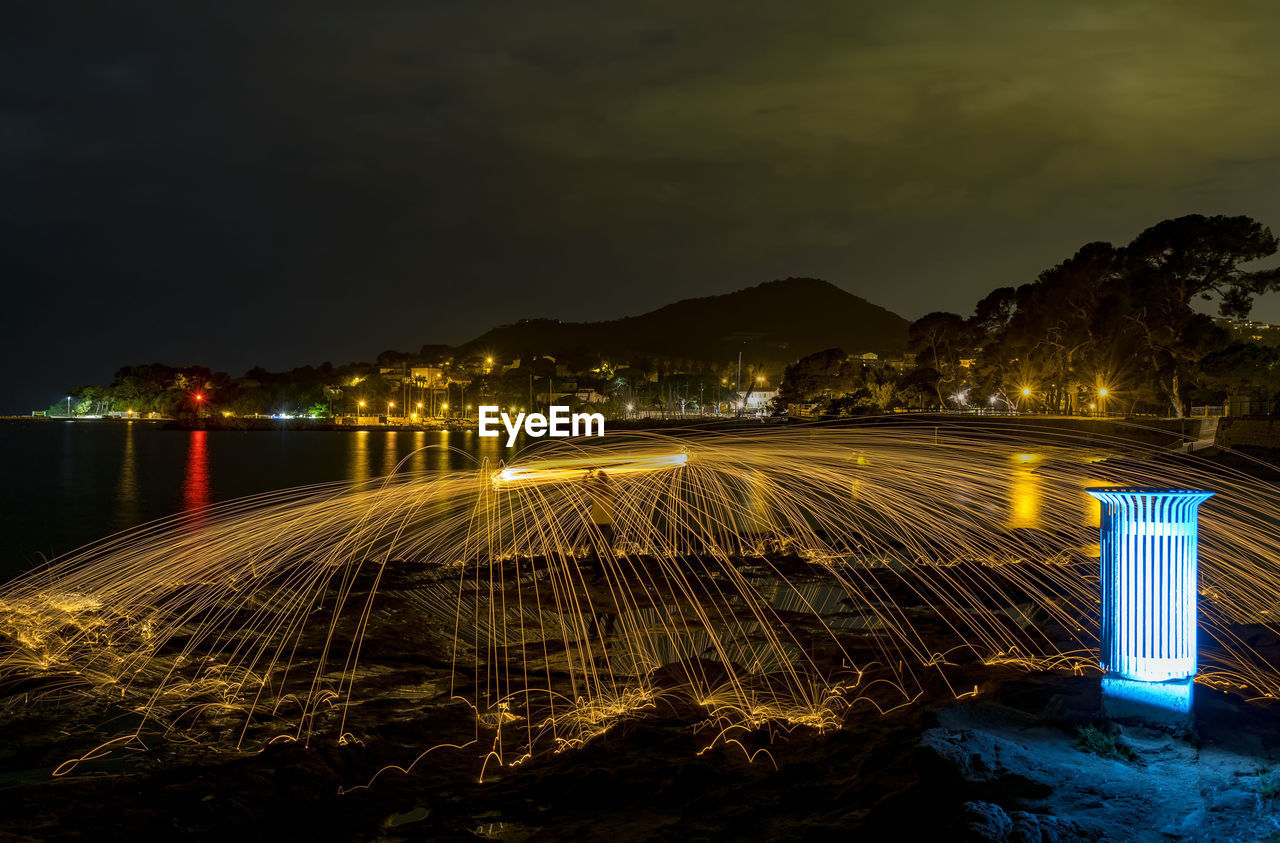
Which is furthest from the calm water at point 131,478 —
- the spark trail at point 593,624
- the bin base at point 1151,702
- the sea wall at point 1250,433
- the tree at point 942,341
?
the tree at point 942,341

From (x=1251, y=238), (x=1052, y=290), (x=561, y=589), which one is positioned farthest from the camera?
(x=1052, y=290)

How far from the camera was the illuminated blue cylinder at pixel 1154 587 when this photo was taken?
298 inches

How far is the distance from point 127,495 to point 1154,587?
186 ft

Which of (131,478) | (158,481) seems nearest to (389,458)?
(131,478)

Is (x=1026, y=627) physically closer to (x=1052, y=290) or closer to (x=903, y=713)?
(x=903, y=713)

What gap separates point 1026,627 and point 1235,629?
232 cm

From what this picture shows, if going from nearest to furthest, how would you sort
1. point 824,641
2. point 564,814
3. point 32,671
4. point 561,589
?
point 564,814
point 32,671
point 824,641
point 561,589

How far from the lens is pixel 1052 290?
69.4 meters

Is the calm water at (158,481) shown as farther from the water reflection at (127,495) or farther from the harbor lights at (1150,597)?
the harbor lights at (1150,597)

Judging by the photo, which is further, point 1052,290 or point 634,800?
point 1052,290

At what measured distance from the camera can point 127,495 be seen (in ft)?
174

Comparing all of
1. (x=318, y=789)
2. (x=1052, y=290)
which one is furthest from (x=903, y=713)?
(x=1052, y=290)

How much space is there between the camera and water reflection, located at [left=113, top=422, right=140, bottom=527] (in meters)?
41.9

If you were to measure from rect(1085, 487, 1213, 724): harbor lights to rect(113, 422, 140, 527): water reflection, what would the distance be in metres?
41.1
